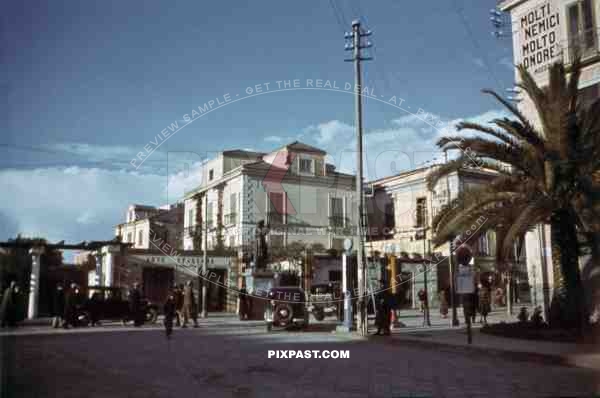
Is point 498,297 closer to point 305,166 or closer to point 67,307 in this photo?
point 305,166

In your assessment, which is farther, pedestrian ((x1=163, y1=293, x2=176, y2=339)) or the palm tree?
pedestrian ((x1=163, y1=293, x2=176, y2=339))

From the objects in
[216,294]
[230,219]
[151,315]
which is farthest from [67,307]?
[230,219]

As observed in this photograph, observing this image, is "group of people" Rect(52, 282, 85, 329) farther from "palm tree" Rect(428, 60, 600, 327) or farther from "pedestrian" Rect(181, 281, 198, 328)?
"palm tree" Rect(428, 60, 600, 327)

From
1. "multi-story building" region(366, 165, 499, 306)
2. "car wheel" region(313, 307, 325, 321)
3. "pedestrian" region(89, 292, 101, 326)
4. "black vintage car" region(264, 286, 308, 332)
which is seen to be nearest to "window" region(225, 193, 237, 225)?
"multi-story building" region(366, 165, 499, 306)

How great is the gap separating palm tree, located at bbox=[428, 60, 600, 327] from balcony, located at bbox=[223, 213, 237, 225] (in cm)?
1732

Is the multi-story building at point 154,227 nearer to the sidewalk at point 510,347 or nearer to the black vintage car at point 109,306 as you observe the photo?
the black vintage car at point 109,306

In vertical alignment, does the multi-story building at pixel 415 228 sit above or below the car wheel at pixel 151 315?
above

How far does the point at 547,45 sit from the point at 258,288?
13961mm

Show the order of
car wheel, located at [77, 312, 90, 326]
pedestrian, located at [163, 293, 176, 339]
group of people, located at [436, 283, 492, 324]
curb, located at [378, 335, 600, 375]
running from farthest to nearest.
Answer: car wheel, located at [77, 312, 90, 326] → group of people, located at [436, 283, 492, 324] → pedestrian, located at [163, 293, 176, 339] → curb, located at [378, 335, 600, 375]

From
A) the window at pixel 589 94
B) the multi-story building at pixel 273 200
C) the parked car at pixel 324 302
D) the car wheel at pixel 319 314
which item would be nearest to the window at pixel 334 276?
the multi-story building at pixel 273 200

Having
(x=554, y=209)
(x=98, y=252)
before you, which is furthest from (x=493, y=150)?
(x=98, y=252)

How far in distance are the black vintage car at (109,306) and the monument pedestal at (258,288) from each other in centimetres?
405

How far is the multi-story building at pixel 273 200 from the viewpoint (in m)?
28.5

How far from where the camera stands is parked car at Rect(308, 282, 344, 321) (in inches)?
914
